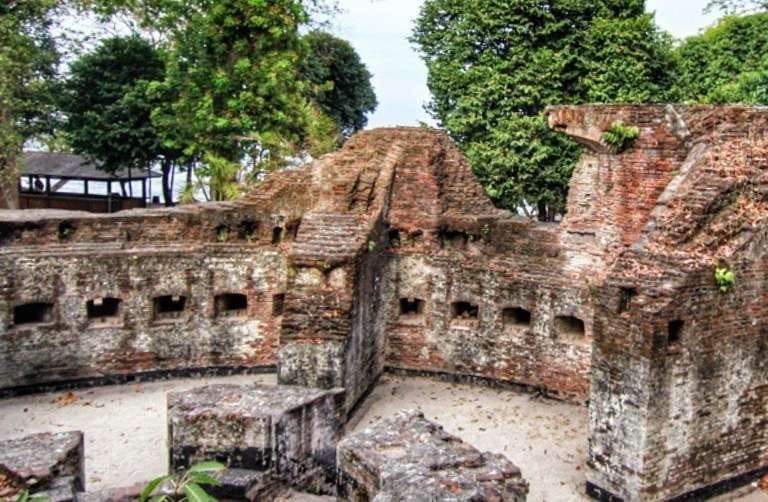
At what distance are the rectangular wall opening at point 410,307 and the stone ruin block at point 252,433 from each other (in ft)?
16.5

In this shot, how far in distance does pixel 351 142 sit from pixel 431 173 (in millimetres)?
1690

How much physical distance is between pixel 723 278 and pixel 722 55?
19.0m

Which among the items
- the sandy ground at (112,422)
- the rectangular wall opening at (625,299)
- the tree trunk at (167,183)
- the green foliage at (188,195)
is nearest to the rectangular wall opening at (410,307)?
the sandy ground at (112,422)

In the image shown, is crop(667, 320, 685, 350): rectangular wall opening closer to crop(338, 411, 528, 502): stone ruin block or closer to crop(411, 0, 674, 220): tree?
crop(338, 411, 528, 502): stone ruin block

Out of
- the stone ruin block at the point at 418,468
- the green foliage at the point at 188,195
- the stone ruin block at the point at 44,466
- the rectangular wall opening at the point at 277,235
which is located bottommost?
the stone ruin block at the point at 44,466

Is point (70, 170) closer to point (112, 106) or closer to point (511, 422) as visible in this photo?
point (112, 106)

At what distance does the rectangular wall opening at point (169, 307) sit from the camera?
14.0m

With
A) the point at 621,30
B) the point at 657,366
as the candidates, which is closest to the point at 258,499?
the point at 657,366

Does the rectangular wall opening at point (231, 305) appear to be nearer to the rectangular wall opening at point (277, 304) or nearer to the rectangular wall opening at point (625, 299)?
the rectangular wall opening at point (277, 304)

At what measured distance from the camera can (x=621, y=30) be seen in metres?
21.9

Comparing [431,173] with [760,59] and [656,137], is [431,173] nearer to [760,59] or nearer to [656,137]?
[656,137]

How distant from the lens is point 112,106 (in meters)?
24.9

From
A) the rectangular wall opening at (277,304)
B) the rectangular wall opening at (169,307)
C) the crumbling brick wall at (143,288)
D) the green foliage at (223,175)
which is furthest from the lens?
the green foliage at (223,175)

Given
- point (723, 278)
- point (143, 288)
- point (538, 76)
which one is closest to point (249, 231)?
point (143, 288)
